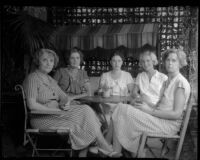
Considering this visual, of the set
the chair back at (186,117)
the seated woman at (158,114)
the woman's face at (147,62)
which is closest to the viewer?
the chair back at (186,117)

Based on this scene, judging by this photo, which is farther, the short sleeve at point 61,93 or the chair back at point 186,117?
the short sleeve at point 61,93

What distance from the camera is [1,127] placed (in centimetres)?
382

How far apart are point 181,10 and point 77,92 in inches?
64.4

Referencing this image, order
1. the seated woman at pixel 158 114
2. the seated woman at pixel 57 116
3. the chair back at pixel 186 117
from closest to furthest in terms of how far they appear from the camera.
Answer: the chair back at pixel 186 117
the seated woman at pixel 158 114
the seated woman at pixel 57 116

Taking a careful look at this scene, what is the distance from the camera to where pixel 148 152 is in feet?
11.8

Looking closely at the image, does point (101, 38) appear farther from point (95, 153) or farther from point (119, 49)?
point (95, 153)

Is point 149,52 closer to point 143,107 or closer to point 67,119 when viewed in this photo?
point 143,107

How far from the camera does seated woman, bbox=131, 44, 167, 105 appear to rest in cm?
361

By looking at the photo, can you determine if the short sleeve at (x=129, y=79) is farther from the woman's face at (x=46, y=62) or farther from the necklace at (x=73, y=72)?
the woman's face at (x=46, y=62)

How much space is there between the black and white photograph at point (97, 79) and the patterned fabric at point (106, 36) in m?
0.01

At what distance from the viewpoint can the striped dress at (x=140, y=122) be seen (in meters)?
3.44

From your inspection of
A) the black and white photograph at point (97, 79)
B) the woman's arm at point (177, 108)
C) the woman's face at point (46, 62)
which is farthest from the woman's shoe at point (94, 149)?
the woman's face at point (46, 62)

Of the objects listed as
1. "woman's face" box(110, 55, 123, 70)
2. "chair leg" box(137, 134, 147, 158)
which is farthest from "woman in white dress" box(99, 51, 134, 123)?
"chair leg" box(137, 134, 147, 158)

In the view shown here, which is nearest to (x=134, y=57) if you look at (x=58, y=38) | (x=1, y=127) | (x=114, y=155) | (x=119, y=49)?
(x=119, y=49)
